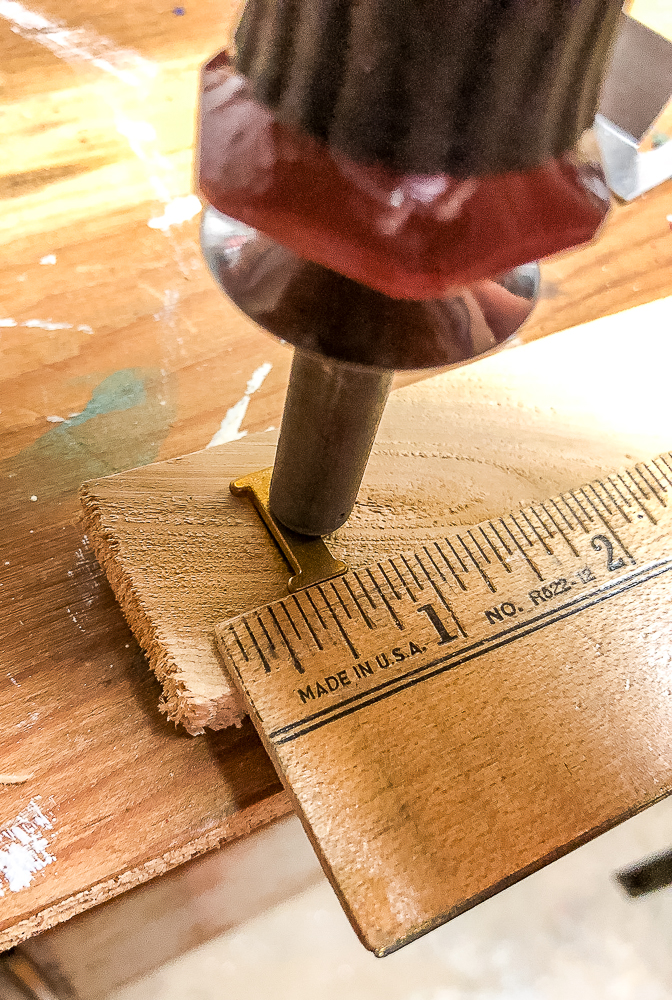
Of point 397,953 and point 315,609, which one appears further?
point 397,953

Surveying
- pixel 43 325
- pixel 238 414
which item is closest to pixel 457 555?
pixel 238 414

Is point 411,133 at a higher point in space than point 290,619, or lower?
higher

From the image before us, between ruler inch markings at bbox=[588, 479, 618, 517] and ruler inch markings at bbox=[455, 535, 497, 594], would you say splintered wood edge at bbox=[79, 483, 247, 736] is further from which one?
ruler inch markings at bbox=[588, 479, 618, 517]

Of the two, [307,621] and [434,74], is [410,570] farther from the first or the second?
[434,74]

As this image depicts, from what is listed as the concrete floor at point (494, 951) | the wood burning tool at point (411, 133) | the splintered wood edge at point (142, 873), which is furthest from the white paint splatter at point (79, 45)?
the concrete floor at point (494, 951)

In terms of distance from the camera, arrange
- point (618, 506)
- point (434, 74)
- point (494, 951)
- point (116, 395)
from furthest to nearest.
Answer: point (494, 951) < point (116, 395) < point (618, 506) < point (434, 74)

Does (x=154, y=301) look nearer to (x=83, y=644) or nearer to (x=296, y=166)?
(x=83, y=644)

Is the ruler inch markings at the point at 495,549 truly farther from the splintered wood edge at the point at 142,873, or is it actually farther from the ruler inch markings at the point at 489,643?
the splintered wood edge at the point at 142,873

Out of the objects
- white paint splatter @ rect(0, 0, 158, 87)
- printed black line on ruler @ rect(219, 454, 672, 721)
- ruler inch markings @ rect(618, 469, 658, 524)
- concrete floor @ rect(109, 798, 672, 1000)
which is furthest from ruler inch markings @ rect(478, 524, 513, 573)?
white paint splatter @ rect(0, 0, 158, 87)
